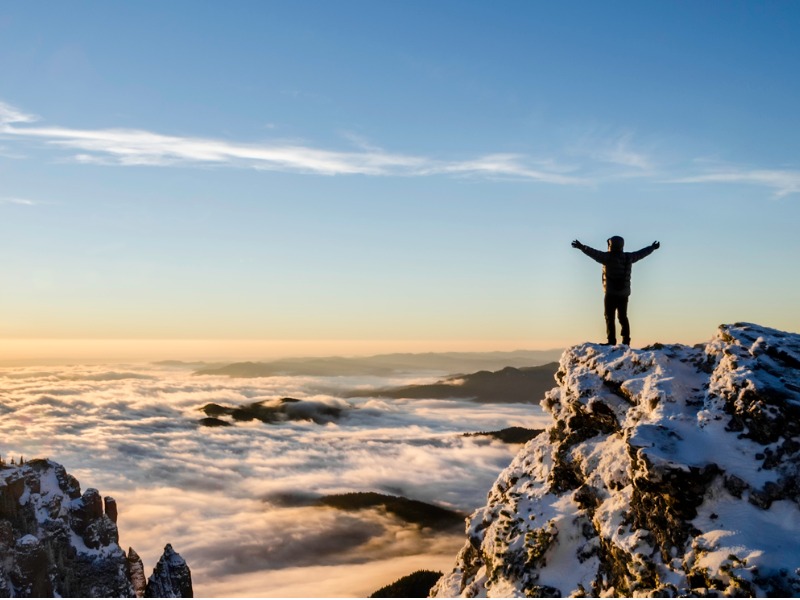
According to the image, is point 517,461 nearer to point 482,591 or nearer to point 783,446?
point 482,591

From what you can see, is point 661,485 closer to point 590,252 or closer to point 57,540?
point 590,252

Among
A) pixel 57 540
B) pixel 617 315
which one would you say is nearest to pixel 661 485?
pixel 617 315

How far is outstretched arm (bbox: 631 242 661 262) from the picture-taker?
22.2 meters

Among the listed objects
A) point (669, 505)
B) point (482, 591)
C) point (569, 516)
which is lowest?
Result: point (482, 591)

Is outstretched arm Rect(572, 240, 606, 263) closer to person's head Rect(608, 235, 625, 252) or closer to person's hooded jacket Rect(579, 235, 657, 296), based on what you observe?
person's hooded jacket Rect(579, 235, 657, 296)

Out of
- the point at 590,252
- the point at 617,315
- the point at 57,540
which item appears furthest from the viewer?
the point at 57,540

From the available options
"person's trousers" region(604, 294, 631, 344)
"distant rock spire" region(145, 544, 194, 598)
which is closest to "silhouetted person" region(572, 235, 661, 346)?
Result: "person's trousers" region(604, 294, 631, 344)

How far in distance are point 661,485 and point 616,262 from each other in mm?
10231

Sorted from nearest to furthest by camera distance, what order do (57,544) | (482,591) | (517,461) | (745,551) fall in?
(745,551) → (482,591) → (517,461) → (57,544)

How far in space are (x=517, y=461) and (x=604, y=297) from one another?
648 cm

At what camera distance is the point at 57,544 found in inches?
6093

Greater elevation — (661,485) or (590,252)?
(590,252)

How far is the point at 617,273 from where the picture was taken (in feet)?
72.6

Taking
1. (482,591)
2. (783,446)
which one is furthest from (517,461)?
(783,446)
